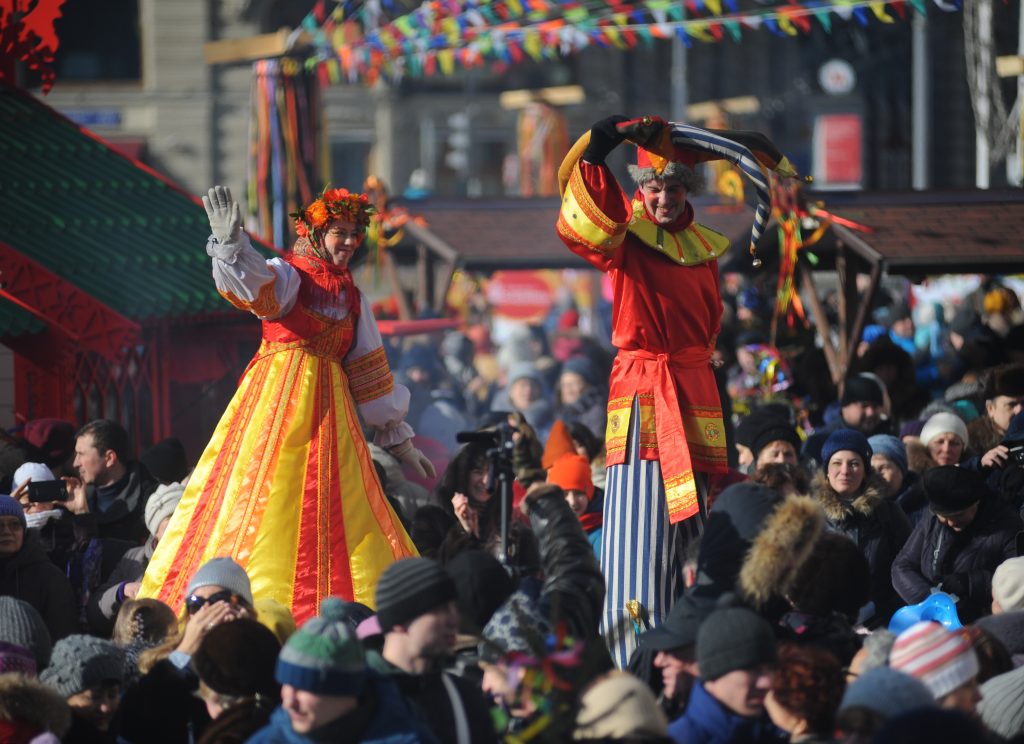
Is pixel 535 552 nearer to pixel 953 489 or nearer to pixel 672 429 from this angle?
pixel 672 429

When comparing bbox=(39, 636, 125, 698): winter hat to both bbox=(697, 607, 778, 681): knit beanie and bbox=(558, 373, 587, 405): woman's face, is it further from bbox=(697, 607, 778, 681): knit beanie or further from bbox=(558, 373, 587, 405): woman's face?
bbox=(558, 373, 587, 405): woman's face

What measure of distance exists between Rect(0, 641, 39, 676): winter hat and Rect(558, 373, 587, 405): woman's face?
636cm

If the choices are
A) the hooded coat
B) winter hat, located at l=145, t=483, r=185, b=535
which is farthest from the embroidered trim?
the hooded coat

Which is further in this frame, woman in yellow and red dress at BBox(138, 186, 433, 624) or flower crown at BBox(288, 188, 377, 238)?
flower crown at BBox(288, 188, 377, 238)

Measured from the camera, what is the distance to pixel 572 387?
11180 millimetres

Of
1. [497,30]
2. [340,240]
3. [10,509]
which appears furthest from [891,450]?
[497,30]

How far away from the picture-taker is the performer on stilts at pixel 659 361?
599 cm

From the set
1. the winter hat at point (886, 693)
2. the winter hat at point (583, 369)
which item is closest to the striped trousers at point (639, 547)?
the winter hat at point (886, 693)

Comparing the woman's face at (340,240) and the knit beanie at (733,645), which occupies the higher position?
the woman's face at (340,240)

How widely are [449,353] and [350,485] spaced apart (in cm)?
918

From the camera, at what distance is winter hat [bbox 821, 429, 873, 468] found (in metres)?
7.20

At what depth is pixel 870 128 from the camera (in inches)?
1609

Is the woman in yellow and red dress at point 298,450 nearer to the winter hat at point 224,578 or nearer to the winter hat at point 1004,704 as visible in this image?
the winter hat at point 224,578

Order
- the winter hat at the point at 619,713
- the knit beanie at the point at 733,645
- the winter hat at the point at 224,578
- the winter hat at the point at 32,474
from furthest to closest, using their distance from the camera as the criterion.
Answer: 1. the winter hat at the point at 32,474
2. the winter hat at the point at 224,578
3. the knit beanie at the point at 733,645
4. the winter hat at the point at 619,713
